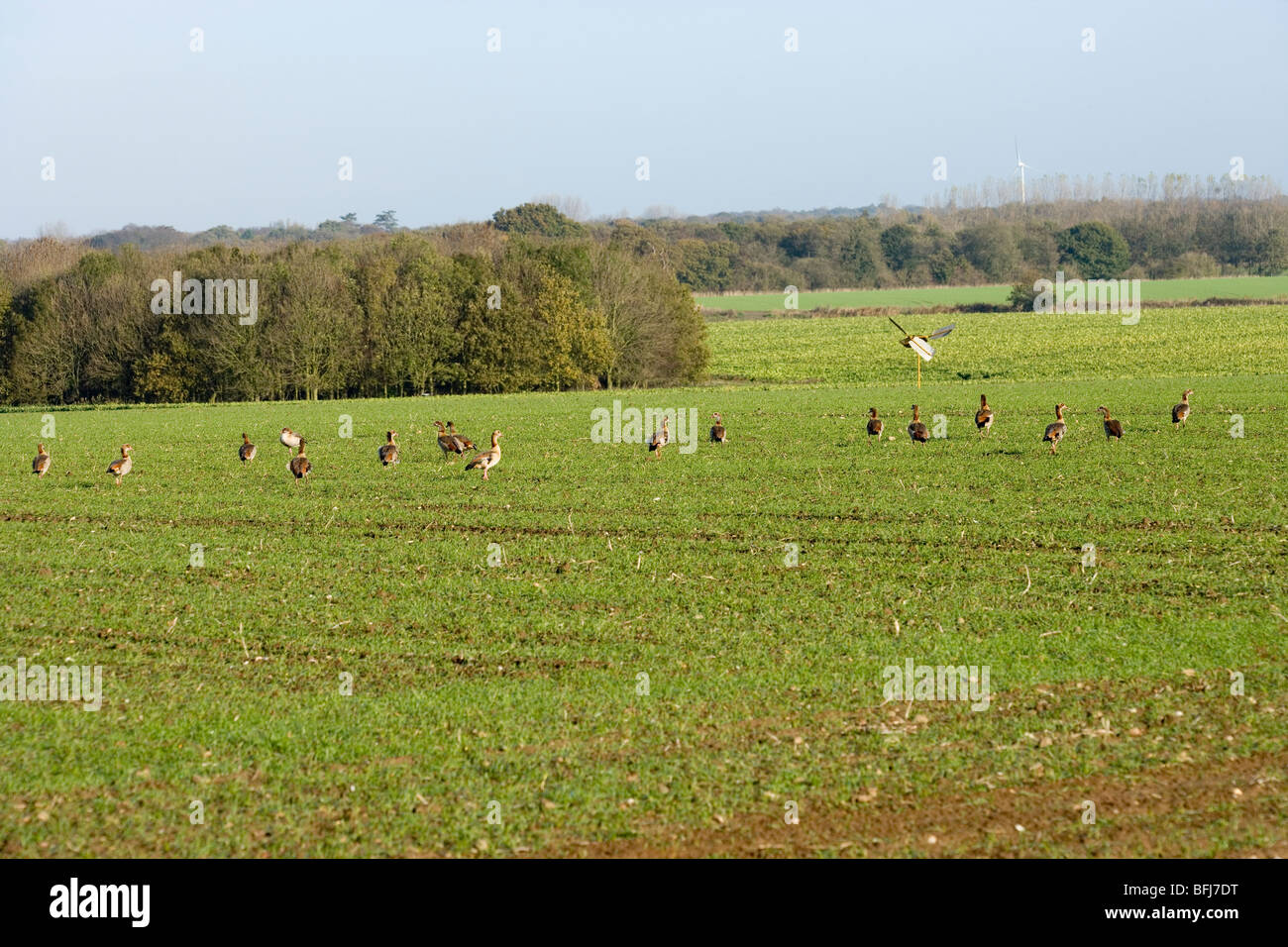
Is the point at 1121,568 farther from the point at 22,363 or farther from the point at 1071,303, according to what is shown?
the point at 1071,303

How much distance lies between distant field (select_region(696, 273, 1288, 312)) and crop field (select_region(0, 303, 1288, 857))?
8526 centimetres

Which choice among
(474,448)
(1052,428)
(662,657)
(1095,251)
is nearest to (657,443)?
(474,448)

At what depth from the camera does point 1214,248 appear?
430ft

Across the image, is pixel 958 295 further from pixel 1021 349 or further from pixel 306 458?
pixel 306 458

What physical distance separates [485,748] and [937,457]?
19.7 m

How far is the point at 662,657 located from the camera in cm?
1155

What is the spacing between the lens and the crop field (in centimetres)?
777

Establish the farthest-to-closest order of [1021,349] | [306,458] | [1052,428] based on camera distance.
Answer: [1021,349]
[306,458]
[1052,428]

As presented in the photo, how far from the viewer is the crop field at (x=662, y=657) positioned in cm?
777

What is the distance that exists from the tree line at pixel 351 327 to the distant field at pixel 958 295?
43629 millimetres

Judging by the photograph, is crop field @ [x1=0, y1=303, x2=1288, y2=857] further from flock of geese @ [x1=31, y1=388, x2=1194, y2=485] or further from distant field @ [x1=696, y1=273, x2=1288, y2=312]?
distant field @ [x1=696, y1=273, x2=1288, y2=312]

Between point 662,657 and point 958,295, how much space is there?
115 metres

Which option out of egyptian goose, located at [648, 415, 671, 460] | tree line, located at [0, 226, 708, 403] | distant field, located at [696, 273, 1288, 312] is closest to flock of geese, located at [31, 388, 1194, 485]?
egyptian goose, located at [648, 415, 671, 460]

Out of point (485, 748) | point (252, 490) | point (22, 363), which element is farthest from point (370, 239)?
point (485, 748)
